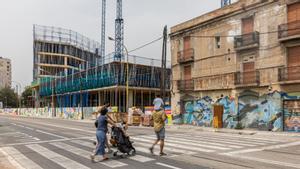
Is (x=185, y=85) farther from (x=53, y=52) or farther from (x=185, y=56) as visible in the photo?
(x=53, y=52)

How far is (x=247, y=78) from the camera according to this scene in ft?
88.9

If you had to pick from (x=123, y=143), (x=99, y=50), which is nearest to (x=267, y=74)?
(x=123, y=143)

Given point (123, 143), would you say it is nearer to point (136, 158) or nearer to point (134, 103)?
point (136, 158)

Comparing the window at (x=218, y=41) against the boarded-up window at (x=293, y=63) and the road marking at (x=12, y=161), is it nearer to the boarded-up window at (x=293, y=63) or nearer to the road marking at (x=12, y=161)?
the boarded-up window at (x=293, y=63)

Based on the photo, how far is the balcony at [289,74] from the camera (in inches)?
915

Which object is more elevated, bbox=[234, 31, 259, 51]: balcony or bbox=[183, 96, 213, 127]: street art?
bbox=[234, 31, 259, 51]: balcony

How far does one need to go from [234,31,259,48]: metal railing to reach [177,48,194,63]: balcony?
5963 mm

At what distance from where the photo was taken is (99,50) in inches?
4417

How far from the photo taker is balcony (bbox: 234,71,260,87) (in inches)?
1035

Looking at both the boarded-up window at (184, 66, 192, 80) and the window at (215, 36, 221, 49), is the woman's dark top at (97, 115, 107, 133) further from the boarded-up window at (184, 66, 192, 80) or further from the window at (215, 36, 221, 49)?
the boarded-up window at (184, 66, 192, 80)

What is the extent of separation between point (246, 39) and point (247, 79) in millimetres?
3224

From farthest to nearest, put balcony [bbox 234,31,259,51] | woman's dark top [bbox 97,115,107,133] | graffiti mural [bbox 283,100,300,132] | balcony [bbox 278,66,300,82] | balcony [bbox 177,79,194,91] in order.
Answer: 1. balcony [bbox 177,79,194,91]
2. balcony [bbox 234,31,259,51]
3. graffiti mural [bbox 283,100,300,132]
4. balcony [bbox 278,66,300,82]
5. woman's dark top [bbox 97,115,107,133]

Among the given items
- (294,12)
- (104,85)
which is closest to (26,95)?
(104,85)

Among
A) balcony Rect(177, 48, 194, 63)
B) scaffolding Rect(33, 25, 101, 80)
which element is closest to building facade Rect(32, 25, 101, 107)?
scaffolding Rect(33, 25, 101, 80)
